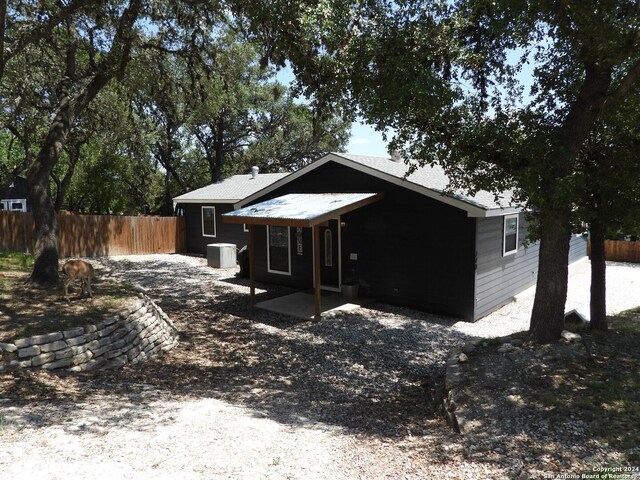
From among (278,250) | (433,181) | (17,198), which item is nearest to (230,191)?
(278,250)

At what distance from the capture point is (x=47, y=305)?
796 cm

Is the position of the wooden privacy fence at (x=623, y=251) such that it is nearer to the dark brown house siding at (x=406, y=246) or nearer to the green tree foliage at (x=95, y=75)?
the dark brown house siding at (x=406, y=246)

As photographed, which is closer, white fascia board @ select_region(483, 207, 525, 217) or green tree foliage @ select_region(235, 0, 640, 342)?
green tree foliage @ select_region(235, 0, 640, 342)

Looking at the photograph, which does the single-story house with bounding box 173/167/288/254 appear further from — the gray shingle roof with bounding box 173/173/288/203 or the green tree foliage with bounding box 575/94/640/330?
the green tree foliage with bounding box 575/94/640/330

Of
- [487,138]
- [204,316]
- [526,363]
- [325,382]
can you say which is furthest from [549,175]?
[204,316]

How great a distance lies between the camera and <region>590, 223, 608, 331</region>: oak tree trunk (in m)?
7.18

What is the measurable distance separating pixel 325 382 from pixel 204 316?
184 inches

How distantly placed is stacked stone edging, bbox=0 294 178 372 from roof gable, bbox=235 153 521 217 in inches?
218

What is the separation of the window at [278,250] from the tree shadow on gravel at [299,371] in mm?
2578

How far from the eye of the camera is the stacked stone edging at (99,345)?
20.3ft

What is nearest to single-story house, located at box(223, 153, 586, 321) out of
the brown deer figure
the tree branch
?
the tree branch

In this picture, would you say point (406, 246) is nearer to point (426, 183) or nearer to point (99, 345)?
point (426, 183)

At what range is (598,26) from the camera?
5.43 m

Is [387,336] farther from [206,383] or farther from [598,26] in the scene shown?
[598,26]
